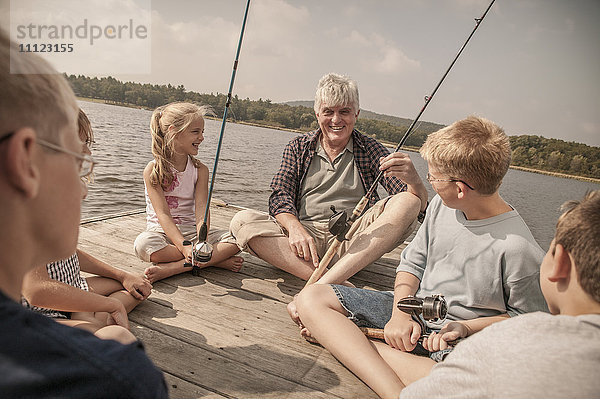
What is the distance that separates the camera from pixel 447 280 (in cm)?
207

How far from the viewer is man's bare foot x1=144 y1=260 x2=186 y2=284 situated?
8.93ft

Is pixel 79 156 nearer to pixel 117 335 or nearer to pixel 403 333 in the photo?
pixel 117 335

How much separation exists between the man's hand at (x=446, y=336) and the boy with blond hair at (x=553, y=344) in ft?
1.77

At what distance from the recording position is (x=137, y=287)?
2.41 metres

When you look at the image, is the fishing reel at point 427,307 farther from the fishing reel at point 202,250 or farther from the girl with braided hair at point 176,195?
the girl with braided hair at point 176,195

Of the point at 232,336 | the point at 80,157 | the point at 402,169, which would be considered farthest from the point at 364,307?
the point at 80,157

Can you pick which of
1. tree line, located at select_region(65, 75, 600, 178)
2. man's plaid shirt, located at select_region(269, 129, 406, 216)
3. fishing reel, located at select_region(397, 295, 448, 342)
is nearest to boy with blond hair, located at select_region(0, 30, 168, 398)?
fishing reel, located at select_region(397, 295, 448, 342)

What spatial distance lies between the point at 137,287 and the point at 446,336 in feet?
5.07

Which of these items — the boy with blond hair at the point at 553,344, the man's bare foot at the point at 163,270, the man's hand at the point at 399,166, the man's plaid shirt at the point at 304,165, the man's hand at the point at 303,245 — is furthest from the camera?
the man's plaid shirt at the point at 304,165

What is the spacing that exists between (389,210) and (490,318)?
3.44 ft

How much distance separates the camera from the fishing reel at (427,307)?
183 centimetres

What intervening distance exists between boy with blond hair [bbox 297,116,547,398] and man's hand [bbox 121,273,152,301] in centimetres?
84

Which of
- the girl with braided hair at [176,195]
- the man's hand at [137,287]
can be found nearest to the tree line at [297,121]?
the girl with braided hair at [176,195]

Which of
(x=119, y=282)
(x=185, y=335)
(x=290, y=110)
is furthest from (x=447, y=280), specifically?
(x=290, y=110)
